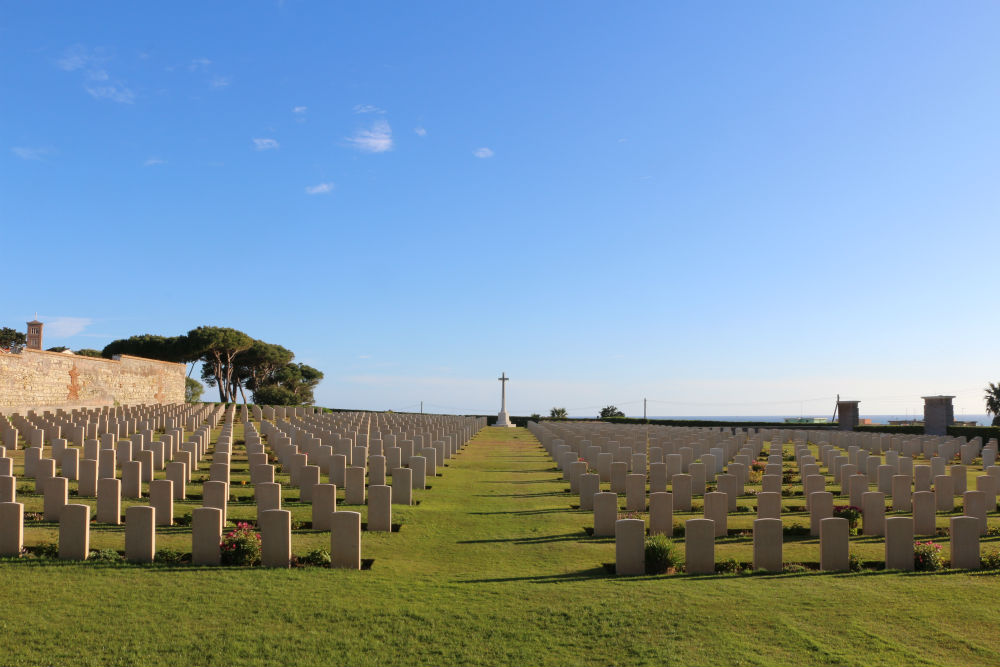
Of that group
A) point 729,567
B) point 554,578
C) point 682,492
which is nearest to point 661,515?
point 729,567

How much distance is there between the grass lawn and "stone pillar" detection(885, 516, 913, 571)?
0.27m

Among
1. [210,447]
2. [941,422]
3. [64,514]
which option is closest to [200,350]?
[210,447]

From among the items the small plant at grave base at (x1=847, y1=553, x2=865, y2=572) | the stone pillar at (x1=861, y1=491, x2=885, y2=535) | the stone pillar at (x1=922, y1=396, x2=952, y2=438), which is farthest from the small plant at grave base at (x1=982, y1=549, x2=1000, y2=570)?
the stone pillar at (x1=922, y1=396, x2=952, y2=438)

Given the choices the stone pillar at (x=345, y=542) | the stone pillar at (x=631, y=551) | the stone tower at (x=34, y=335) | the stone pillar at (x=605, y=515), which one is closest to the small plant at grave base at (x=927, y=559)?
the stone pillar at (x=631, y=551)

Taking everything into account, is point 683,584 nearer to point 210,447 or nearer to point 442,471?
point 442,471

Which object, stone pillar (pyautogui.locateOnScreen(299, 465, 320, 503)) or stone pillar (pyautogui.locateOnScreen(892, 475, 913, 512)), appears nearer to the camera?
stone pillar (pyautogui.locateOnScreen(299, 465, 320, 503))

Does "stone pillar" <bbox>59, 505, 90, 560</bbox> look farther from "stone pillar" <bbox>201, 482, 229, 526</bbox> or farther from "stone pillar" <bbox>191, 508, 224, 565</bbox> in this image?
"stone pillar" <bbox>201, 482, 229, 526</bbox>

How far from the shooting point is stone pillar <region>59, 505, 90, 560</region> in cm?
796

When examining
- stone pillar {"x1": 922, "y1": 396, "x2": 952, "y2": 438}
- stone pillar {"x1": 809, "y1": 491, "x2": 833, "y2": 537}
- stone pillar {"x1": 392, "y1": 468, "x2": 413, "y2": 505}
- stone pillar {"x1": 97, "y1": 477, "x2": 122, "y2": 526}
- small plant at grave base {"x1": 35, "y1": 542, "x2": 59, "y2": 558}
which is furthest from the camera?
stone pillar {"x1": 922, "y1": 396, "x2": 952, "y2": 438}

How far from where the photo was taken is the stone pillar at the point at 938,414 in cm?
3266

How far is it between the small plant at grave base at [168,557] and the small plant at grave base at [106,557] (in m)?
0.37

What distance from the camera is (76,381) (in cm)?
3356

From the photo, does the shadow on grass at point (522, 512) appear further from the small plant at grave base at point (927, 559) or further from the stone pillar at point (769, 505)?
the small plant at grave base at point (927, 559)

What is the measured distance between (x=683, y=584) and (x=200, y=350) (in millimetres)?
59386
